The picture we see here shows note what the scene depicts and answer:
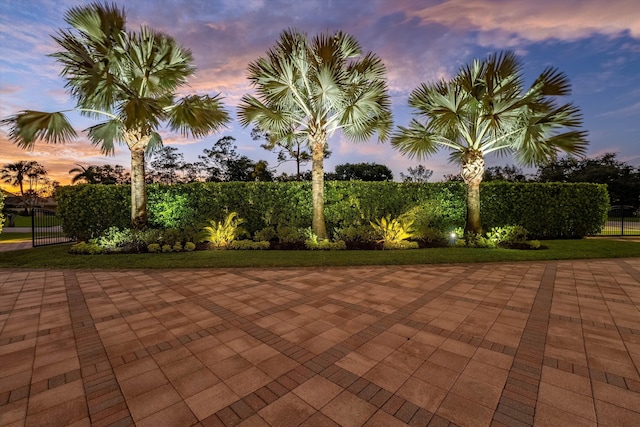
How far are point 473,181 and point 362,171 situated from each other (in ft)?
97.4

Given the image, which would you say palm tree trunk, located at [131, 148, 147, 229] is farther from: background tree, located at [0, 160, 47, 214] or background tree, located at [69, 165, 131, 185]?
background tree, located at [0, 160, 47, 214]

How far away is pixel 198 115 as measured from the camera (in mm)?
9023

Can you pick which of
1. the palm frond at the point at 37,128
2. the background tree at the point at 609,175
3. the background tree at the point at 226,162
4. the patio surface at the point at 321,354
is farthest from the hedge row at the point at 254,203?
the background tree at the point at 609,175

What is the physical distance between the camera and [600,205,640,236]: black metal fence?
14.1 metres

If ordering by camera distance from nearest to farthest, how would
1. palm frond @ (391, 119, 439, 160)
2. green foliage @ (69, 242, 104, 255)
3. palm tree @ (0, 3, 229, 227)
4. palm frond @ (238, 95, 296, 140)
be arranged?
palm tree @ (0, 3, 229, 227) < green foliage @ (69, 242, 104, 255) < palm frond @ (238, 95, 296, 140) < palm frond @ (391, 119, 439, 160)

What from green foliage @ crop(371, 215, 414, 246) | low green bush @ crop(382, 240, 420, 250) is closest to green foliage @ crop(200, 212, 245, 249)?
green foliage @ crop(371, 215, 414, 246)

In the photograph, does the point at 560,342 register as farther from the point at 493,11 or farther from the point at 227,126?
the point at 227,126

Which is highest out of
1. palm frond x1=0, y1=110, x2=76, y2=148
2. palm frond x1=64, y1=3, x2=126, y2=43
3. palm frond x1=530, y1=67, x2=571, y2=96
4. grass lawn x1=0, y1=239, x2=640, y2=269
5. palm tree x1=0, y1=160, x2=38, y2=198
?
A: palm tree x1=0, y1=160, x2=38, y2=198

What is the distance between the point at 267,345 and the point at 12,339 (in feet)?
9.84

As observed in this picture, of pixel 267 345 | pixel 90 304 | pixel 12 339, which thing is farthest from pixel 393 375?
pixel 90 304

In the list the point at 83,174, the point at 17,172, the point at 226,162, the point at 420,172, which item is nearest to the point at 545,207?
the point at 226,162

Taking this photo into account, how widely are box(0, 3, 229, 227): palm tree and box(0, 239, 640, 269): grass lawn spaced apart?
2.53m

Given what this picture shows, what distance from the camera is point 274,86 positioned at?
8961 millimetres

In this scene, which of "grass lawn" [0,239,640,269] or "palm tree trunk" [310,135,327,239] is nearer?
"grass lawn" [0,239,640,269]
